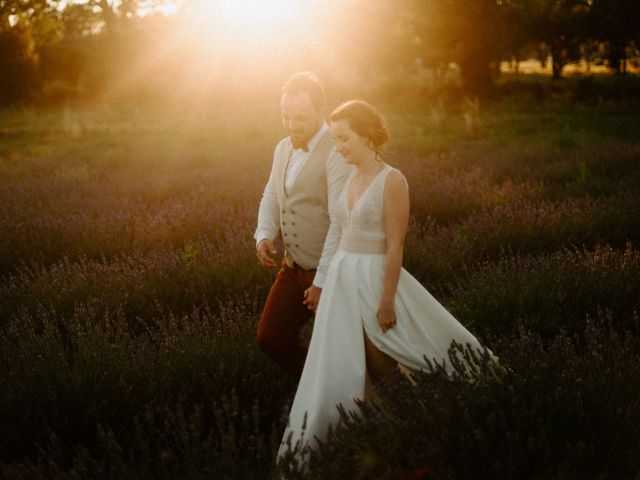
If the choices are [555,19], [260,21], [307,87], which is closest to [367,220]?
[307,87]

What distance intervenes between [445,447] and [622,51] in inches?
1135

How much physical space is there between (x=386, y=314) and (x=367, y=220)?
394 millimetres

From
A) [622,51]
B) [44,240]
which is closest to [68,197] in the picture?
[44,240]

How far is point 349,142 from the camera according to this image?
2.52 metres

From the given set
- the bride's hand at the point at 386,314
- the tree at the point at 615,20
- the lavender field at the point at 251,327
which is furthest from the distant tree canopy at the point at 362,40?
the bride's hand at the point at 386,314

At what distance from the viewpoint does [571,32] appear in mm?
24703

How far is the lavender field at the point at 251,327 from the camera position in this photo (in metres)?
2.00

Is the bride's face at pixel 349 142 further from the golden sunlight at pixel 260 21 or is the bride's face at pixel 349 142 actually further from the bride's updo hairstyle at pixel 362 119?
the golden sunlight at pixel 260 21

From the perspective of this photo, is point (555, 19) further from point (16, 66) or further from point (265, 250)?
point (265, 250)

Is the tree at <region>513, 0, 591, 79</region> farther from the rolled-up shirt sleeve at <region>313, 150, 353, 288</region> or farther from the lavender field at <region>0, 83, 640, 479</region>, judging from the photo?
the rolled-up shirt sleeve at <region>313, 150, 353, 288</region>

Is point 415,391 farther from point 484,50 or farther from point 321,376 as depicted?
point 484,50

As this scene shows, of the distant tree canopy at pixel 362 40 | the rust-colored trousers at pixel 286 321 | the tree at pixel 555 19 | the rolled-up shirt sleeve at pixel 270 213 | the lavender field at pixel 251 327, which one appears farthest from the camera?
the tree at pixel 555 19

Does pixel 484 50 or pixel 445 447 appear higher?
pixel 484 50

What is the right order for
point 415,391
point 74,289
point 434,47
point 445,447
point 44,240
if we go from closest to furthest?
point 445,447 < point 415,391 < point 74,289 < point 44,240 < point 434,47
